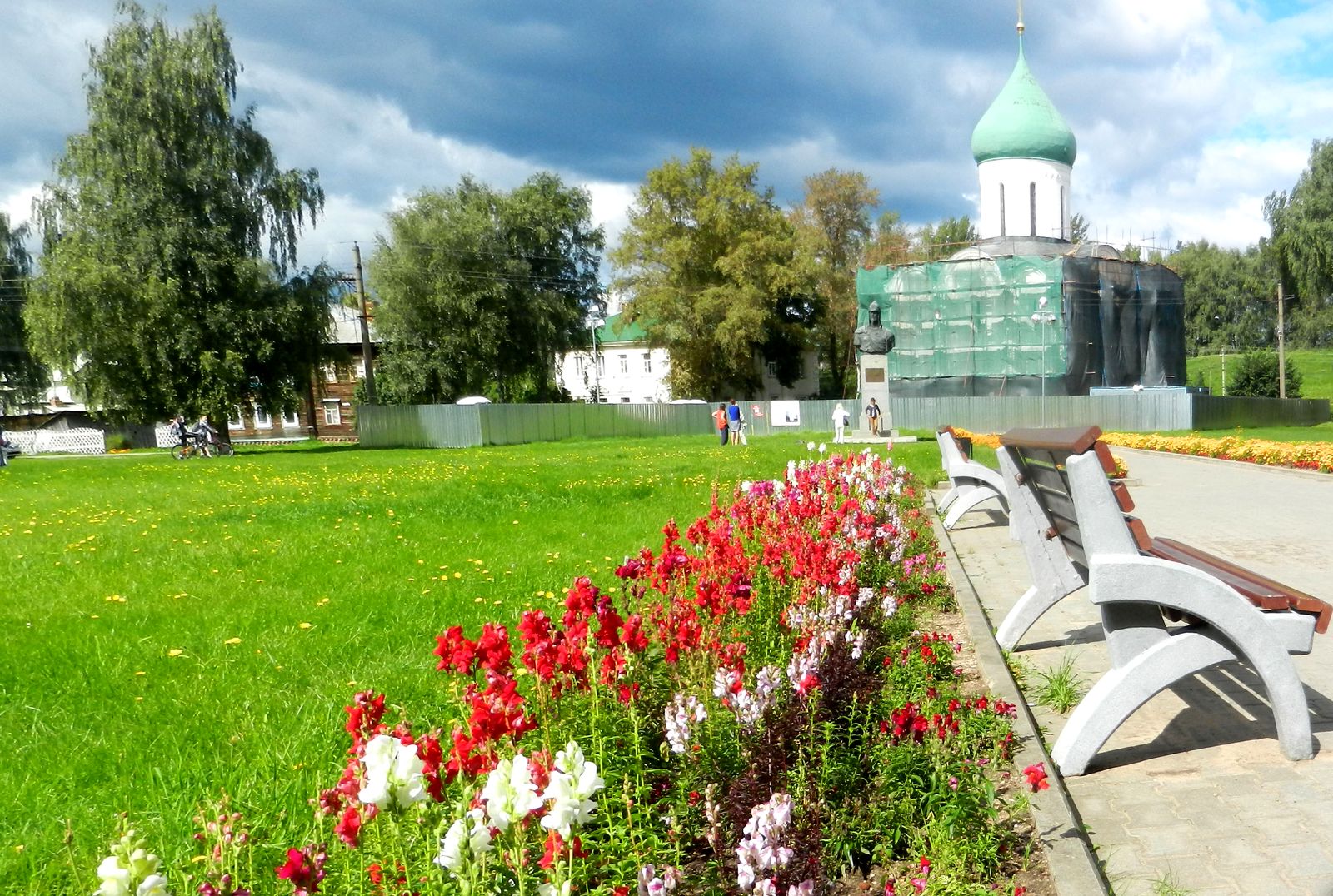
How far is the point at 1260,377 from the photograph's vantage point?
161ft

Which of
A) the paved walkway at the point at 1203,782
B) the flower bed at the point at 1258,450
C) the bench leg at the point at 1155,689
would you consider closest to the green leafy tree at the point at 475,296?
the flower bed at the point at 1258,450

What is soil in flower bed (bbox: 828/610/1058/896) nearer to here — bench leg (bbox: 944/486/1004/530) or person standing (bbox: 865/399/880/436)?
bench leg (bbox: 944/486/1004/530)

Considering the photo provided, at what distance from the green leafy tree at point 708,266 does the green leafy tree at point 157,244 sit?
20.3m

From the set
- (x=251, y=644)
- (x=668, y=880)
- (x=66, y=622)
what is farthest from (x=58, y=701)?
(x=668, y=880)

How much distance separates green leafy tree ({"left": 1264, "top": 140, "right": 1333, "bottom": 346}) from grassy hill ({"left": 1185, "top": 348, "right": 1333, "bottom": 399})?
49.5 ft

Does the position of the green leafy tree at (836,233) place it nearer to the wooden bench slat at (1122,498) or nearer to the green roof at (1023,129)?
the green roof at (1023,129)

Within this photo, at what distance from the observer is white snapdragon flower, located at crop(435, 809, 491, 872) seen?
1524mm

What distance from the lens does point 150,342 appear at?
97.6ft

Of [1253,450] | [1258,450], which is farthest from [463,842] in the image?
[1253,450]

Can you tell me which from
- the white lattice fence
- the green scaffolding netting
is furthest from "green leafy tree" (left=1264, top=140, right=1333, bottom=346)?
the white lattice fence

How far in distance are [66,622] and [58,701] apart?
170cm

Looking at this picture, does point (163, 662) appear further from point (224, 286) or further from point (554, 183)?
point (554, 183)

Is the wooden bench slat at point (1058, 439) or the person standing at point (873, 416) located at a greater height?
the wooden bench slat at point (1058, 439)

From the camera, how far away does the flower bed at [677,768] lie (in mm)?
1628
